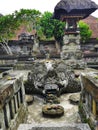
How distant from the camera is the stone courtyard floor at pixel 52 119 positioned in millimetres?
9117

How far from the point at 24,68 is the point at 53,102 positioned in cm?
740

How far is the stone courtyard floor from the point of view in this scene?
912 centimetres

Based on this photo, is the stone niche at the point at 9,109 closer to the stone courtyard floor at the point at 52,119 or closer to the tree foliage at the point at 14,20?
the stone courtyard floor at the point at 52,119

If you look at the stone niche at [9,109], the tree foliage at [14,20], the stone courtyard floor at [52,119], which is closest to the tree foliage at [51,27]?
the tree foliage at [14,20]

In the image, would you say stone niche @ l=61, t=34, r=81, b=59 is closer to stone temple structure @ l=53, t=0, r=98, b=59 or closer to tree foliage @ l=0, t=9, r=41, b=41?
stone temple structure @ l=53, t=0, r=98, b=59

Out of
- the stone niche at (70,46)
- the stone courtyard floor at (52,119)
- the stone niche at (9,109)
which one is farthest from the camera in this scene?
the stone niche at (70,46)

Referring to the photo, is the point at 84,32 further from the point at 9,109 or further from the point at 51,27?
the point at 9,109

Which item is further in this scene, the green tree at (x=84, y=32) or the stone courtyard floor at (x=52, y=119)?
the green tree at (x=84, y=32)

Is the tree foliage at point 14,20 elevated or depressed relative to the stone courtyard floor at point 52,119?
elevated

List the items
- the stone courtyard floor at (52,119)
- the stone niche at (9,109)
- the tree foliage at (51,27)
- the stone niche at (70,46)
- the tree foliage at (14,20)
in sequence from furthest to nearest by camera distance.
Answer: the tree foliage at (51,27) → the tree foliage at (14,20) → the stone niche at (70,46) → the stone courtyard floor at (52,119) → the stone niche at (9,109)

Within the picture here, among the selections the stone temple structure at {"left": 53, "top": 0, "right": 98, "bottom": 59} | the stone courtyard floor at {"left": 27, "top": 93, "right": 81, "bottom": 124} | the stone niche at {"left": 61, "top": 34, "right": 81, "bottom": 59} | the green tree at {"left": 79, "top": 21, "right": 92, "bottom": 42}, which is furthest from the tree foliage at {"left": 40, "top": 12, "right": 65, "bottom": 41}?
the stone courtyard floor at {"left": 27, "top": 93, "right": 81, "bottom": 124}

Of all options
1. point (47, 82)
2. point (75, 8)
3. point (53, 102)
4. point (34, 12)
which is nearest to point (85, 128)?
point (53, 102)

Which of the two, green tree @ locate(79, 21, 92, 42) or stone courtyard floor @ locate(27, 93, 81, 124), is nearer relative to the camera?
stone courtyard floor @ locate(27, 93, 81, 124)

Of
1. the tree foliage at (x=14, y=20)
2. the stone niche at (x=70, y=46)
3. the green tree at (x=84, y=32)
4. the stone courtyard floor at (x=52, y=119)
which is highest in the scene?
the tree foliage at (x=14, y=20)
